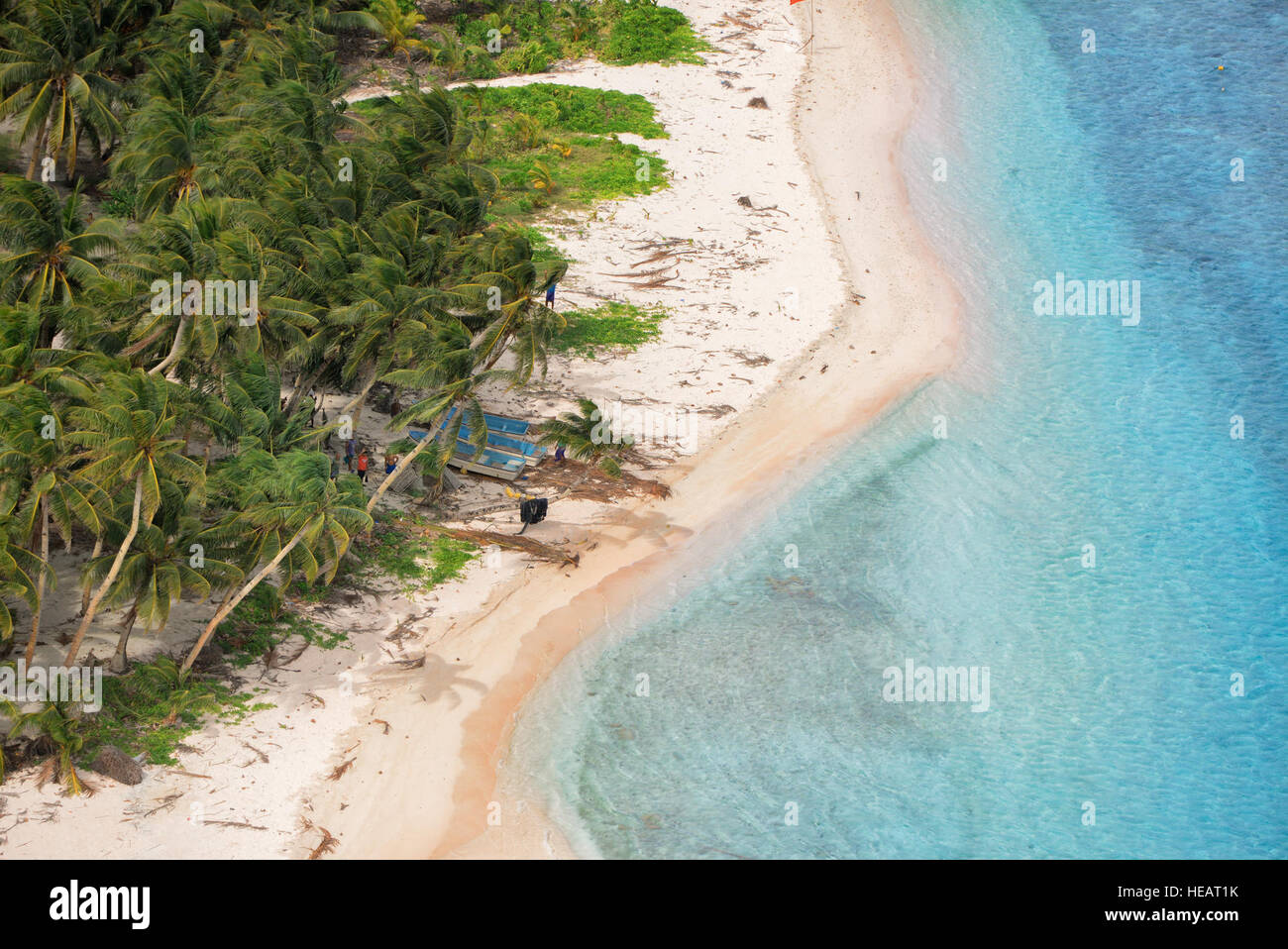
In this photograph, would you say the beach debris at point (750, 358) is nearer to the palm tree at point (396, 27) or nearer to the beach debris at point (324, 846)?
the beach debris at point (324, 846)

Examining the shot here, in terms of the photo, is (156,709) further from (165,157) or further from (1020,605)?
(1020,605)

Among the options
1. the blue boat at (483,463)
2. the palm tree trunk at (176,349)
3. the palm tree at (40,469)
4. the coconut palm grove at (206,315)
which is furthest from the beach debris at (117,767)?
the blue boat at (483,463)

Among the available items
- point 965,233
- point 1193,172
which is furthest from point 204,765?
point 1193,172

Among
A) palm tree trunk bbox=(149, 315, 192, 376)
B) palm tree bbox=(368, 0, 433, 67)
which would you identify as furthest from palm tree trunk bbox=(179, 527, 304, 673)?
palm tree bbox=(368, 0, 433, 67)

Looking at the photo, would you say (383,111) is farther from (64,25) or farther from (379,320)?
(379,320)

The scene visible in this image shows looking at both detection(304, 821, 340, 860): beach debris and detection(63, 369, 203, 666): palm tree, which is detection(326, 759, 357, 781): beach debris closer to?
detection(304, 821, 340, 860): beach debris
